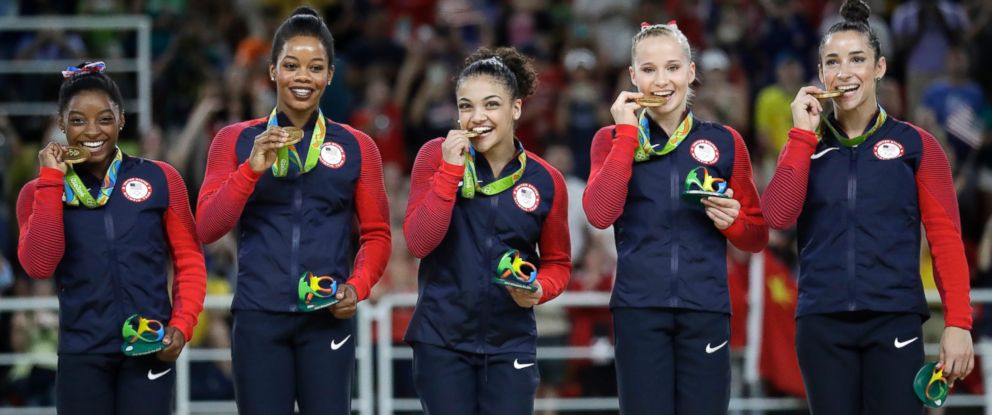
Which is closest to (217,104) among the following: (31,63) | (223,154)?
(31,63)

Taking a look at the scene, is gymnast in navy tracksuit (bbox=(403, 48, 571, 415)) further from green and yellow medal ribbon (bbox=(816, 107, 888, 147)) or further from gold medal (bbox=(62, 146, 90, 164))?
gold medal (bbox=(62, 146, 90, 164))

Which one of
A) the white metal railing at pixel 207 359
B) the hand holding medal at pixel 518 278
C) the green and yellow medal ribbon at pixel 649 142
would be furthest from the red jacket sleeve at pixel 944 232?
the white metal railing at pixel 207 359

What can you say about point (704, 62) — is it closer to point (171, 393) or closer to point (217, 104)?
point (217, 104)

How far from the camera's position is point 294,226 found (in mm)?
5613

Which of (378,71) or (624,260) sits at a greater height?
(378,71)

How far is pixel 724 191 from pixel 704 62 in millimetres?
6634

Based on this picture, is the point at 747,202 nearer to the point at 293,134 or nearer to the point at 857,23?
the point at 857,23

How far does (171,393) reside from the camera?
18.8 ft

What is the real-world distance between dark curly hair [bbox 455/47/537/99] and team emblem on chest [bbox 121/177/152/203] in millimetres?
1212

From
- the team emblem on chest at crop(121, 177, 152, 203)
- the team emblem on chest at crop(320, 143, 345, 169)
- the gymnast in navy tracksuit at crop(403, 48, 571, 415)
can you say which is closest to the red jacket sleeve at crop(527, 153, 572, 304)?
the gymnast in navy tracksuit at crop(403, 48, 571, 415)

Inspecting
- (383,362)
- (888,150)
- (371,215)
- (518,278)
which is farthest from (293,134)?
(383,362)

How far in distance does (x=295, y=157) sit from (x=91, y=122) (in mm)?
778

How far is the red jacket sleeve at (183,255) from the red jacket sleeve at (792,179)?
6.99ft

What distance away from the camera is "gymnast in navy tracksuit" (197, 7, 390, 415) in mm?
5531
